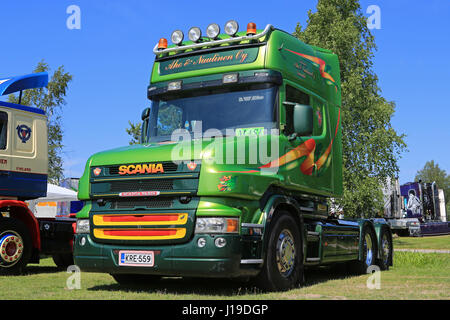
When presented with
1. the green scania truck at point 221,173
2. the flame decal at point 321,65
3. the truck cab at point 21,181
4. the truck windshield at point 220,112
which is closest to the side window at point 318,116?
the green scania truck at point 221,173

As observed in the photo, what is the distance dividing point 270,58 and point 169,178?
7.98 ft

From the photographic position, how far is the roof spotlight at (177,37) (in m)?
8.98

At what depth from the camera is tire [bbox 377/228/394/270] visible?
40.7 ft

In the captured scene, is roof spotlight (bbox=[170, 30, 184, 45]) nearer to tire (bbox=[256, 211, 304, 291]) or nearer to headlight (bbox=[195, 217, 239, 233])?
tire (bbox=[256, 211, 304, 291])

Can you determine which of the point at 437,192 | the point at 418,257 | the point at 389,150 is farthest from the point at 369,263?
the point at 437,192

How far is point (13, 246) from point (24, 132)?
86.3 inches

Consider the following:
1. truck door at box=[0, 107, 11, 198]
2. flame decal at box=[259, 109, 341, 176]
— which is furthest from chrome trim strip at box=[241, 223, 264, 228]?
truck door at box=[0, 107, 11, 198]

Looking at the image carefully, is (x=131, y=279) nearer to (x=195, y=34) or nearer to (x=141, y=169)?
(x=141, y=169)

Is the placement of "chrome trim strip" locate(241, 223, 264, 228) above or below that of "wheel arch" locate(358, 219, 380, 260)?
above

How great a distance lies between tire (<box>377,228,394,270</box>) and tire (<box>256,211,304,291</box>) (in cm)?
462

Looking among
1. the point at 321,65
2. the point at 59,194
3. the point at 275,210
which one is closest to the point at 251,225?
the point at 275,210

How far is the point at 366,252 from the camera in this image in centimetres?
1182

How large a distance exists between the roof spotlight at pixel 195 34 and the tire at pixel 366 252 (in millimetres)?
5358

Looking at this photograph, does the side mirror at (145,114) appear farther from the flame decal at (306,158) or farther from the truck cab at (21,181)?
the truck cab at (21,181)
